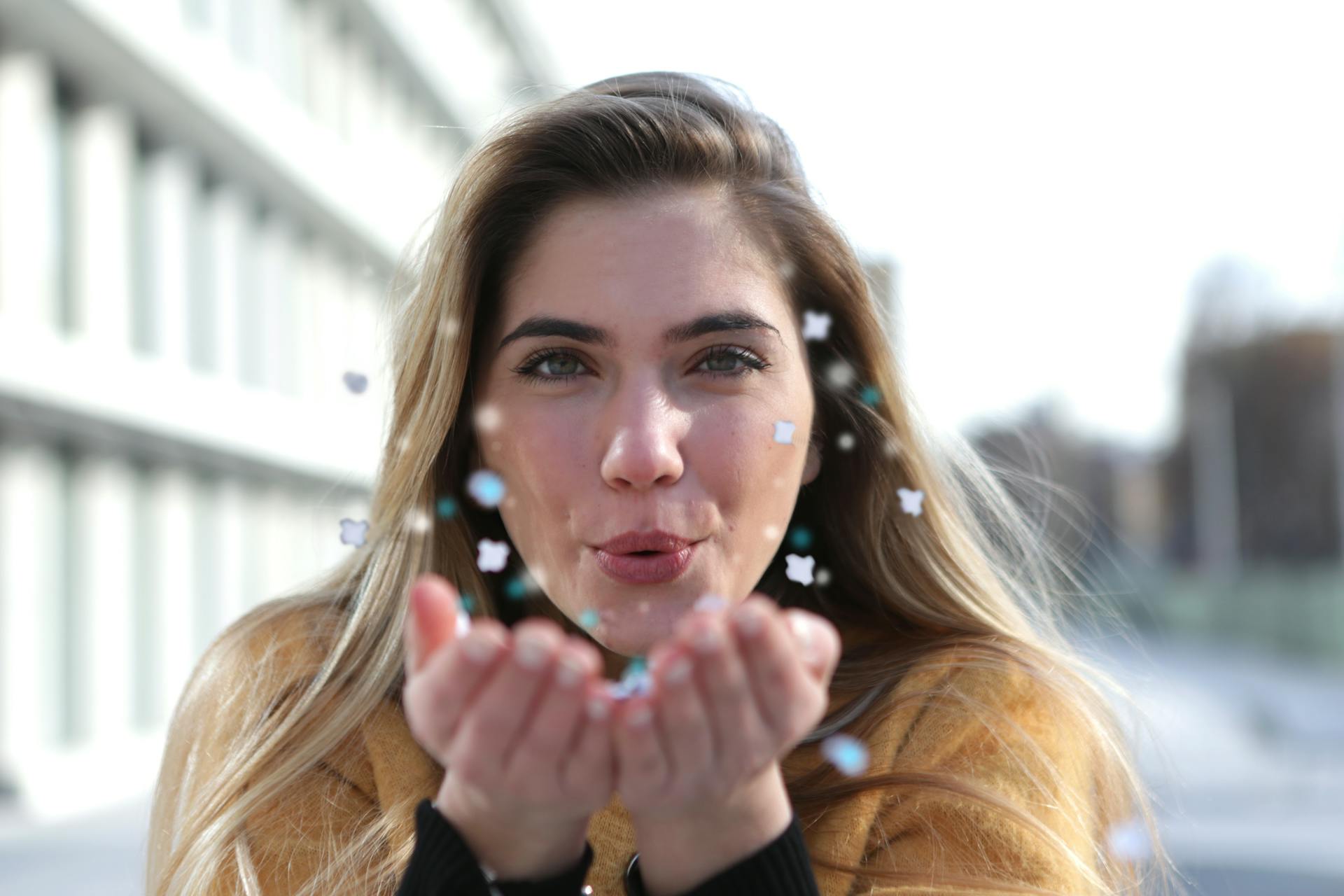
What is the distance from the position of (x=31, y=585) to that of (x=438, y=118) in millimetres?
16972

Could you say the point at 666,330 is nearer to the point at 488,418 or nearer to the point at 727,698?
the point at 488,418

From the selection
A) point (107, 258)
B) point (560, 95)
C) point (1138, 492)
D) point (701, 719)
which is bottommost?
point (1138, 492)

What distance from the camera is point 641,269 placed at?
1.96 m

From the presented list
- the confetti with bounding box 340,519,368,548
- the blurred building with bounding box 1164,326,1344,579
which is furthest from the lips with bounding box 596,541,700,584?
the blurred building with bounding box 1164,326,1344,579

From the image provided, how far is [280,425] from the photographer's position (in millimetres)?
17516

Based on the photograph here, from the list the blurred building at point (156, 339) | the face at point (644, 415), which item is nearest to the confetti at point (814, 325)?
the face at point (644, 415)

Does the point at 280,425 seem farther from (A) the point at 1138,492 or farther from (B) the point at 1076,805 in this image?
Answer: (A) the point at 1138,492

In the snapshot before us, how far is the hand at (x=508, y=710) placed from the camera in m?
1.13

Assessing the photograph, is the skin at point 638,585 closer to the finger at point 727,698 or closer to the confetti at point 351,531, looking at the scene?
the finger at point 727,698

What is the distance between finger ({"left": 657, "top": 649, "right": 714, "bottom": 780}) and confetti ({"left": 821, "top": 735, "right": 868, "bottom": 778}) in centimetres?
98

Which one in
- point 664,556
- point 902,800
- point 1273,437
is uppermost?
point 664,556

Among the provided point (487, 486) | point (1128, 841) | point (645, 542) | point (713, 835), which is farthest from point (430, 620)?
point (1128, 841)

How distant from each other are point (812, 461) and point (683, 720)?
4.19 feet

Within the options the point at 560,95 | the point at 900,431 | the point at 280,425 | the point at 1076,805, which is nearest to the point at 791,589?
the point at 900,431
